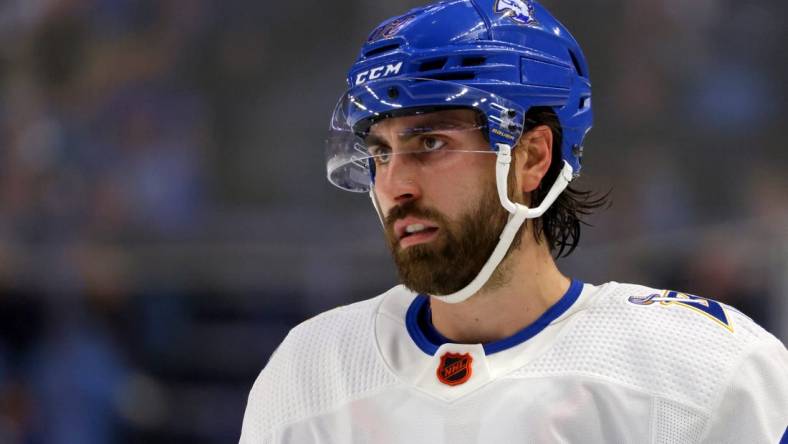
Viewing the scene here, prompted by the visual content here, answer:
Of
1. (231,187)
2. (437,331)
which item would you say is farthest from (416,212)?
(231,187)

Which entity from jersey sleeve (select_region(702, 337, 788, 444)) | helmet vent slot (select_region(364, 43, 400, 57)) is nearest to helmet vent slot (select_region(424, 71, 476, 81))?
helmet vent slot (select_region(364, 43, 400, 57))

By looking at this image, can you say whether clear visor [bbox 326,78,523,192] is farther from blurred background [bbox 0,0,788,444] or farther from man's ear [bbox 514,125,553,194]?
blurred background [bbox 0,0,788,444]

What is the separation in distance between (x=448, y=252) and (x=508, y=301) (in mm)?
141

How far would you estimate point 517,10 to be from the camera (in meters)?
1.67

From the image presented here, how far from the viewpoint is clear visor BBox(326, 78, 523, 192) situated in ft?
5.13

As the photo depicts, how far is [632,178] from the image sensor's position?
3.53 metres

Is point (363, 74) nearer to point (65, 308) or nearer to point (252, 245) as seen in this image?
point (252, 245)

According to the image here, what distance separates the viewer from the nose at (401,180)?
158cm

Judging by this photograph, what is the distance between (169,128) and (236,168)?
330 millimetres

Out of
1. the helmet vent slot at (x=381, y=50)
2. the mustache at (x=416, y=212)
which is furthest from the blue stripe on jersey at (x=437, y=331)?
the helmet vent slot at (x=381, y=50)

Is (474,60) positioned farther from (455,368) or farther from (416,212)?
(455,368)

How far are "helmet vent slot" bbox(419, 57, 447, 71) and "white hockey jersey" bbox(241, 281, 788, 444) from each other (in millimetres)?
434

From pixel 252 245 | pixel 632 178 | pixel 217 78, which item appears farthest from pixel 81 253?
pixel 632 178

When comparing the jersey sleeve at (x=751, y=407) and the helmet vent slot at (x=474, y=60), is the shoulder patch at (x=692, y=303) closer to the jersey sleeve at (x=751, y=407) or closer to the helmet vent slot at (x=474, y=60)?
the jersey sleeve at (x=751, y=407)
